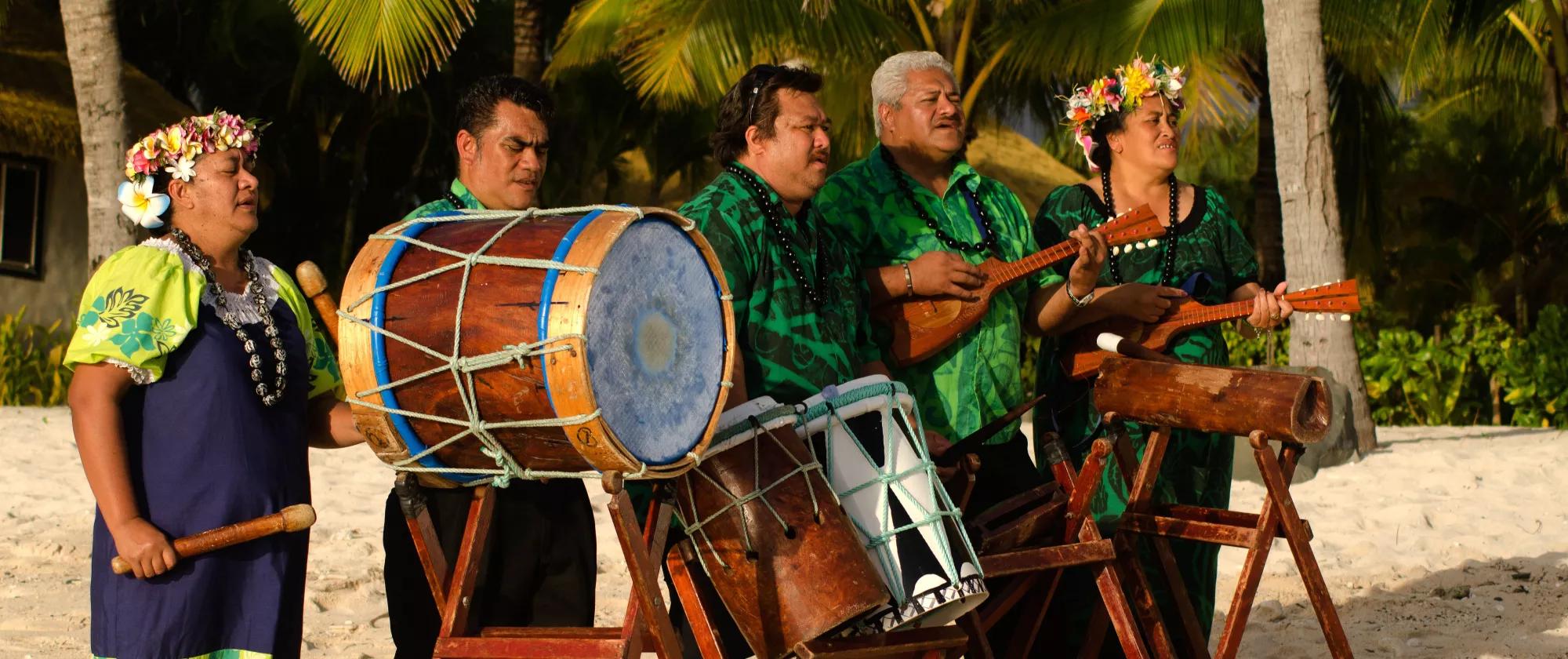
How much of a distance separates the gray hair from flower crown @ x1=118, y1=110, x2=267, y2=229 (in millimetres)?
1892

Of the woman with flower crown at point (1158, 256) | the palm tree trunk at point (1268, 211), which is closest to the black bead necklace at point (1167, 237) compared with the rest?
the woman with flower crown at point (1158, 256)

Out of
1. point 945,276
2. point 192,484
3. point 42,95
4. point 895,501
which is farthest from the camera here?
point 42,95

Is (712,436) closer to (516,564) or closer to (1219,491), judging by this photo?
(516,564)

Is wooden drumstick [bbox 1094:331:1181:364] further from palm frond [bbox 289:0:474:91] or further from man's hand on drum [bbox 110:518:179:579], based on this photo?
palm frond [bbox 289:0:474:91]

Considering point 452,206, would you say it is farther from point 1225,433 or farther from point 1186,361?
point 1186,361

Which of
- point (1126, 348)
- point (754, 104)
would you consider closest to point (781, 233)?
point (754, 104)

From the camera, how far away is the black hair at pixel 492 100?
12.8ft

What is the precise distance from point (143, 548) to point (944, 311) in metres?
2.20

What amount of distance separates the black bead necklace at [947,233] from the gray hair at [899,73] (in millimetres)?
199

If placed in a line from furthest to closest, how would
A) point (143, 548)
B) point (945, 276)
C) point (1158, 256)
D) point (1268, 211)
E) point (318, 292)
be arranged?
point (1268, 211), point (1158, 256), point (945, 276), point (318, 292), point (143, 548)

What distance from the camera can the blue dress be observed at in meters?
3.26

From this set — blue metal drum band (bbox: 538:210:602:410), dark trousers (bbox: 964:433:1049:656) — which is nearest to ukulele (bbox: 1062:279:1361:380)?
dark trousers (bbox: 964:433:1049:656)

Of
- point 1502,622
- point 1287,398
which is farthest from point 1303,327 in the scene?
point 1287,398

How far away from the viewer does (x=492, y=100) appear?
3.92 m
